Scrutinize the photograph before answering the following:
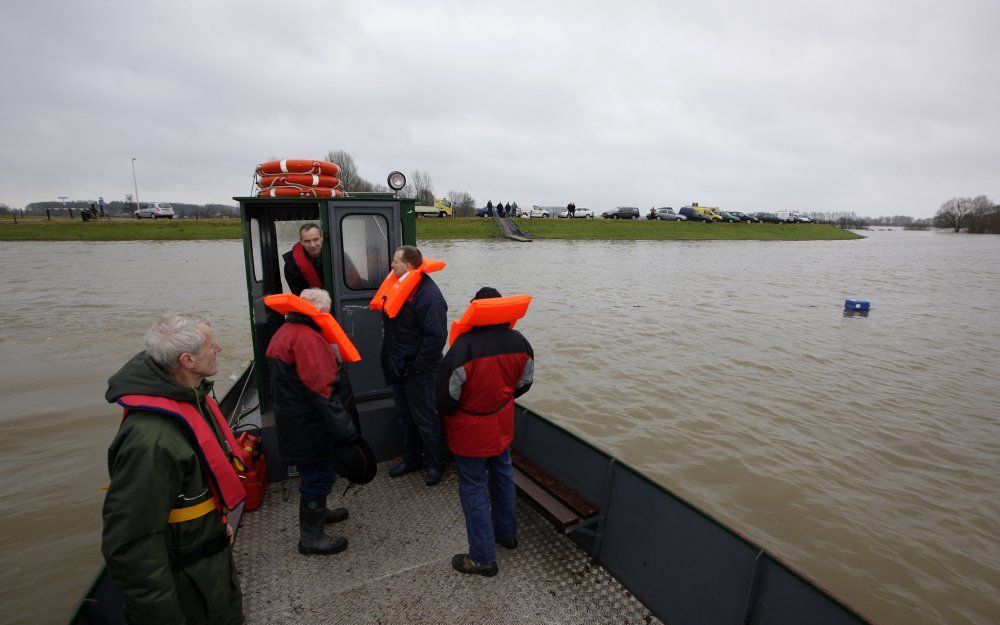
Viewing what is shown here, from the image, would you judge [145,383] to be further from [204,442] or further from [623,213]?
[623,213]

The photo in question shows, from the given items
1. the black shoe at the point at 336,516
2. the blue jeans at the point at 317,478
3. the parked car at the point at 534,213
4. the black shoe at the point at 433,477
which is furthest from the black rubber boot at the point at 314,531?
the parked car at the point at 534,213

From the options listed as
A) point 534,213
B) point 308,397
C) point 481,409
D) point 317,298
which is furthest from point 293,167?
point 534,213

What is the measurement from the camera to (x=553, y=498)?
4.03 metres

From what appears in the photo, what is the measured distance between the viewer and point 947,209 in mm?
103062

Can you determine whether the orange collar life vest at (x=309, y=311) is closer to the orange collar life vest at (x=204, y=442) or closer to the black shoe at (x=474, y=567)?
the orange collar life vest at (x=204, y=442)

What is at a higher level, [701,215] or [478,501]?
[701,215]

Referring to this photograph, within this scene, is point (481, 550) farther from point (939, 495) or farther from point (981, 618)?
point (939, 495)

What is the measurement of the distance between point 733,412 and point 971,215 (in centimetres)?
12159

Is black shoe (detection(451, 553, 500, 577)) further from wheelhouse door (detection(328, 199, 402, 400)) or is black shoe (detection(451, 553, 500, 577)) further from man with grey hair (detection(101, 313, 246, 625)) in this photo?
wheelhouse door (detection(328, 199, 402, 400))

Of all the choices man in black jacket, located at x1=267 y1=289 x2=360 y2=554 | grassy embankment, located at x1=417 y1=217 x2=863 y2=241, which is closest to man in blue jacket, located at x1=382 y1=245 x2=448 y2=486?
man in black jacket, located at x1=267 y1=289 x2=360 y2=554

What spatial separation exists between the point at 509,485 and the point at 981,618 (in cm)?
490

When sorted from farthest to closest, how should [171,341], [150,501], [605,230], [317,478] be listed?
[605,230]
[317,478]
[171,341]
[150,501]

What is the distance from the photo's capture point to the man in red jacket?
321 centimetres

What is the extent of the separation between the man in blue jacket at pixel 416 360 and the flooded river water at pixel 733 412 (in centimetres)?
343
